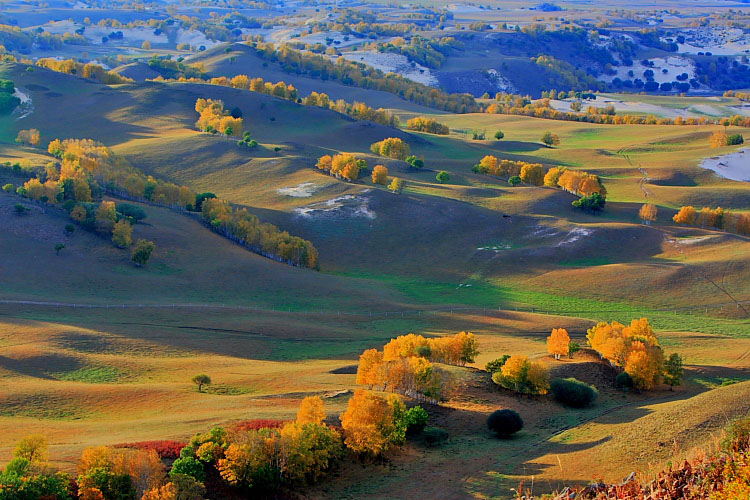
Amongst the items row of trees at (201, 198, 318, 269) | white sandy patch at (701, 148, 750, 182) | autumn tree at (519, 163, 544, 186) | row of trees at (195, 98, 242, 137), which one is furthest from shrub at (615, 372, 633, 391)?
→ row of trees at (195, 98, 242, 137)

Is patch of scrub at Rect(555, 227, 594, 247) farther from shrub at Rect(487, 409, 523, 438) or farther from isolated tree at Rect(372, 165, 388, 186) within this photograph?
shrub at Rect(487, 409, 523, 438)

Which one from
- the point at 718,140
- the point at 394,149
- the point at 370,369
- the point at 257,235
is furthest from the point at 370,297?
the point at 718,140

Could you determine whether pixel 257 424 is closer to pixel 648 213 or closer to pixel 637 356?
pixel 637 356

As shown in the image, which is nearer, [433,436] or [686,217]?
[433,436]

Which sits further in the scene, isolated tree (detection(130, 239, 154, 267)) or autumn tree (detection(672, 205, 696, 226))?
autumn tree (detection(672, 205, 696, 226))

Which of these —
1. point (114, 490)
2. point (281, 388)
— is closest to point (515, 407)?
point (281, 388)

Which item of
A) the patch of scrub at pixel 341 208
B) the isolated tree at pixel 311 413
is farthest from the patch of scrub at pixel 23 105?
the isolated tree at pixel 311 413

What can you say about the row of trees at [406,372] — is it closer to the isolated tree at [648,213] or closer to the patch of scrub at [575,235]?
the patch of scrub at [575,235]
